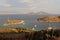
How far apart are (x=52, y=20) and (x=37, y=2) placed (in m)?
0.44

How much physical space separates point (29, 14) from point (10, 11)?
1.19ft

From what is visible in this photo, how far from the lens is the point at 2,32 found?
2566mm

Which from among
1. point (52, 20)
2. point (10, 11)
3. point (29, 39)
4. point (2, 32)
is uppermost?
point (10, 11)

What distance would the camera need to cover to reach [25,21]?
8.25ft

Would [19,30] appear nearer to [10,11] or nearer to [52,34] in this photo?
[10,11]

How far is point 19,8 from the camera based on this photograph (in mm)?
2576

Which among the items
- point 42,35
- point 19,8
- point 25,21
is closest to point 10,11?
point 19,8

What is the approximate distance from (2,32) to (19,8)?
558 millimetres

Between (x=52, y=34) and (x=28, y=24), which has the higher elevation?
(x=28, y=24)

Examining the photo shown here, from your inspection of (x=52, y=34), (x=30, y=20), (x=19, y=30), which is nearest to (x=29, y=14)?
(x=30, y=20)

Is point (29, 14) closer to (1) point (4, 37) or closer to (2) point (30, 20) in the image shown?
(2) point (30, 20)

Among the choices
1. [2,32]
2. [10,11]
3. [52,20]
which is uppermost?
[10,11]

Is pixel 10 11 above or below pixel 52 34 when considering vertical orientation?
above

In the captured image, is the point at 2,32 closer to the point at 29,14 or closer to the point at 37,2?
the point at 29,14
